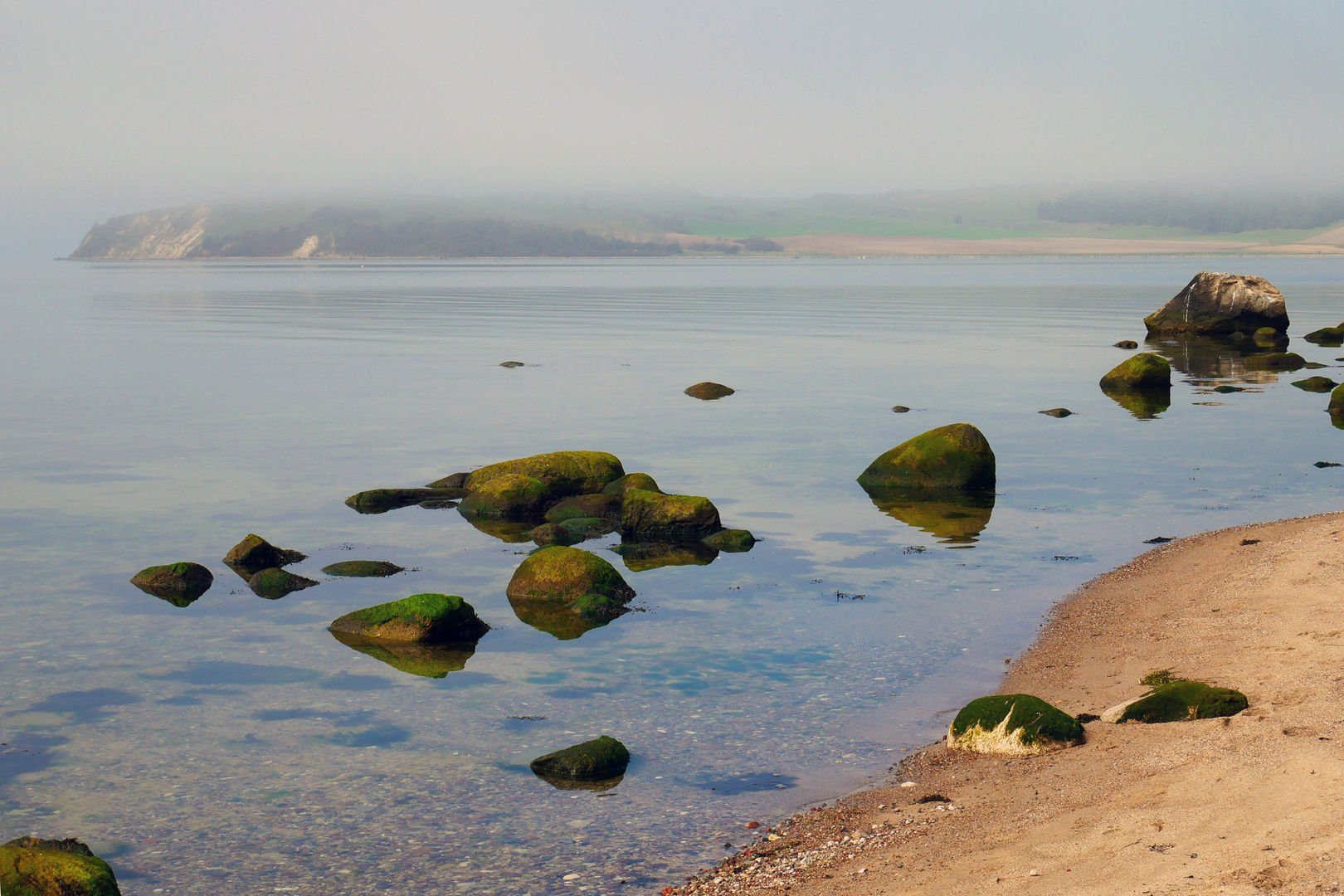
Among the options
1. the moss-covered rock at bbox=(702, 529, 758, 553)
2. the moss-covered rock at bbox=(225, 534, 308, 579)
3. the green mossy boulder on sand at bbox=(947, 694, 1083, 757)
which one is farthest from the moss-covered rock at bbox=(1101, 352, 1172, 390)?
the green mossy boulder on sand at bbox=(947, 694, 1083, 757)

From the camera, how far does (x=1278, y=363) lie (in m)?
48.2

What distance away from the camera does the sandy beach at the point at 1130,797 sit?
748cm

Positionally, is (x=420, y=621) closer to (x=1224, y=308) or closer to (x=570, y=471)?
(x=570, y=471)

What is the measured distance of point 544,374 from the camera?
1769 inches

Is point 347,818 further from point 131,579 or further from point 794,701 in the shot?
point 131,579

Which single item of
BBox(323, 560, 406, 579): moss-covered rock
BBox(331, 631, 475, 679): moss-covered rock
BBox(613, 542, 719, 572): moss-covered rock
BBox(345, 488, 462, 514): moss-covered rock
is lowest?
BBox(331, 631, 475, 679): moss-covered rock

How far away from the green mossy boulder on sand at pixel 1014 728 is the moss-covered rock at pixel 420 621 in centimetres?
648

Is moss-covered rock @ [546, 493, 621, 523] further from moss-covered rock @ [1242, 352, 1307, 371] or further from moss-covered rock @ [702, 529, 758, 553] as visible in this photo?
moss-covered rock @ [1242, 352, 1307, 371]

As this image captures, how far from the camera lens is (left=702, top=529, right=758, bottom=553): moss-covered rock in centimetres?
1892

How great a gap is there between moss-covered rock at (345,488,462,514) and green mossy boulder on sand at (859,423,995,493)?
8.73m

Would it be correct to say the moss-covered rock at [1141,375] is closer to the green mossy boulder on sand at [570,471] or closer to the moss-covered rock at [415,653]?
the green mossy boulder on sand at [570,471]

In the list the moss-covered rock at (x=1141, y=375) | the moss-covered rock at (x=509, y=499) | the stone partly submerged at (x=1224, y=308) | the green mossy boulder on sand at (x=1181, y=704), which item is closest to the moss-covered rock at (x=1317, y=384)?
the moss-covered rock at (x=1141, y=375)

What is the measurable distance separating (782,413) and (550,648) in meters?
21.2

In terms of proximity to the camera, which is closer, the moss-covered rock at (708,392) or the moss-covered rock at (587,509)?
the moss-covered rock at (587,509)
